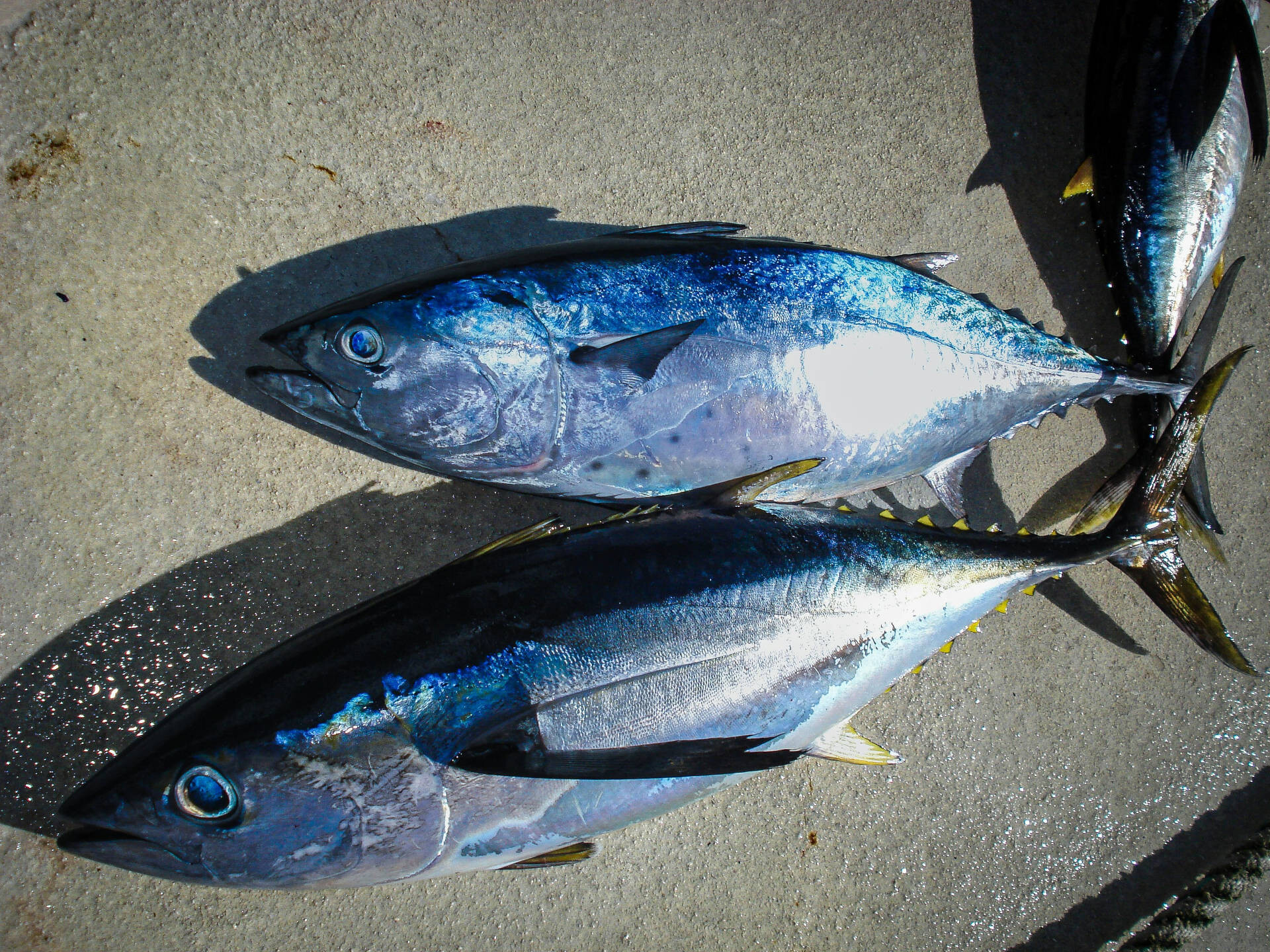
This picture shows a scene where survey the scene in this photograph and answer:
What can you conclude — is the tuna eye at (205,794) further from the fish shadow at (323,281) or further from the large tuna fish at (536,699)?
the fish shadow at (323,281)

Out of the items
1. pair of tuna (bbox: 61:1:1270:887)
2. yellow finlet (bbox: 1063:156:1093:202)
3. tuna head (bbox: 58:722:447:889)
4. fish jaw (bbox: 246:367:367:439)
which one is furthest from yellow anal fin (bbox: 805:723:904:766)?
yellow finlet (bbox: 1063:156:1093:202)

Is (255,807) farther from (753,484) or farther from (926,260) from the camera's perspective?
(926,260)

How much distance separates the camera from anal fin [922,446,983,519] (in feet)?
6.55

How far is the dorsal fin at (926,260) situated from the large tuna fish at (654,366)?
10cm

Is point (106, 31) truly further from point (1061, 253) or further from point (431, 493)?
point (1061, 253)

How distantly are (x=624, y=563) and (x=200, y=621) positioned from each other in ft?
4.10

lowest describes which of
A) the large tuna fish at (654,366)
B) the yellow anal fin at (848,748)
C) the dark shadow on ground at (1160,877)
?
the dark shadow on ground at (1160,877)

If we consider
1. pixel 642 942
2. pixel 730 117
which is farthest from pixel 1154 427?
pixel 642 942

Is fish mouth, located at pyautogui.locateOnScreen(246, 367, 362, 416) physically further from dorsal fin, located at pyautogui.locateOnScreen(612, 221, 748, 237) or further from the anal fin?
the anal fin

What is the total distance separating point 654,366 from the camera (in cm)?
166

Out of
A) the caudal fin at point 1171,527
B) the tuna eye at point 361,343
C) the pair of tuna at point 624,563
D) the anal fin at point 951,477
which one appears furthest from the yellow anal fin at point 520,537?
the caudal fin at point 1171,527

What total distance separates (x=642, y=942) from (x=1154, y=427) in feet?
7.21

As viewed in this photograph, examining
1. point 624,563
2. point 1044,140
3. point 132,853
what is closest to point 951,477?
point 624,563

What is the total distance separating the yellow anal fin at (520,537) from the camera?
5.04ft
